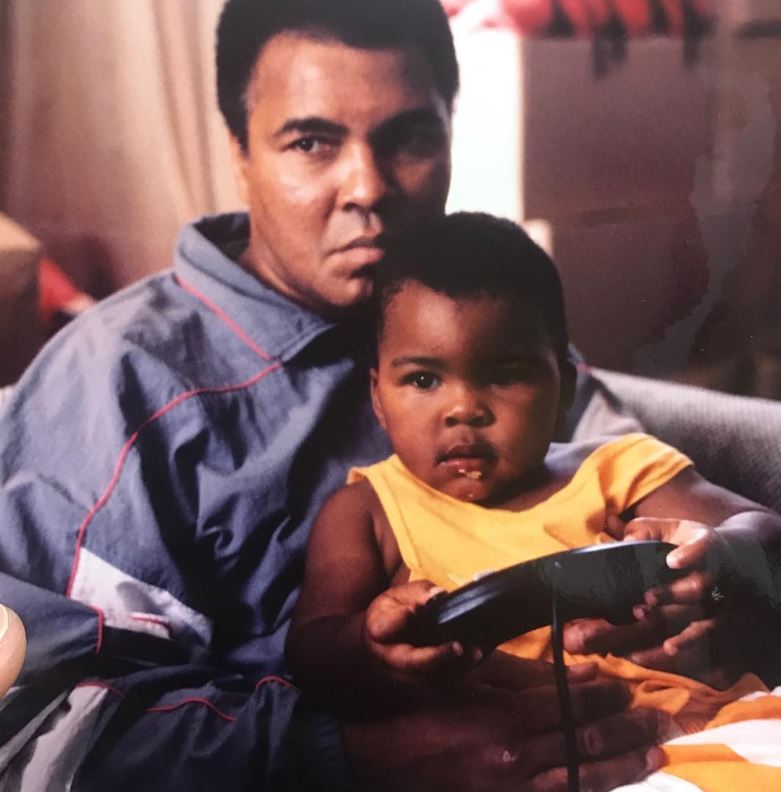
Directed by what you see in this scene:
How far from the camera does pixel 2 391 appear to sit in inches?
31.9

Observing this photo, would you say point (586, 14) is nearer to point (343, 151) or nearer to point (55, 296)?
point (343, 151)

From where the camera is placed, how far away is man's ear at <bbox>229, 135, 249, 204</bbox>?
0.78m

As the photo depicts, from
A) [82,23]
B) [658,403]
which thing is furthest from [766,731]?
[82,23]

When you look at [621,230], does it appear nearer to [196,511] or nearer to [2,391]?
[196,511]

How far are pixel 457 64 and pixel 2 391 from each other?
0.46 metres

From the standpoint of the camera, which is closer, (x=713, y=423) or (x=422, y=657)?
(x=422, y=657)

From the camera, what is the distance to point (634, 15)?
787mm

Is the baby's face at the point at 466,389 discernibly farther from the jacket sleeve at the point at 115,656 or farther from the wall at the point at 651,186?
the jacket sleeve at the point at 115,656

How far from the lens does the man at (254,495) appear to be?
712mm

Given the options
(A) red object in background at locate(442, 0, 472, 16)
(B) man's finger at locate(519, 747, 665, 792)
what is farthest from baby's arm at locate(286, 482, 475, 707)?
(A) red object in background at locate(442, 0, 472, 16)

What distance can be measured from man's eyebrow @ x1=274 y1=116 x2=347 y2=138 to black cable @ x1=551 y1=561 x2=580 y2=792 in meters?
0.37

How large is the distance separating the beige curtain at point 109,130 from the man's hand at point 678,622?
443 millimetres

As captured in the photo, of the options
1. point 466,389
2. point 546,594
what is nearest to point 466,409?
point 466,389

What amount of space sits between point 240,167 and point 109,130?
121 millimetres
